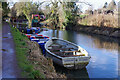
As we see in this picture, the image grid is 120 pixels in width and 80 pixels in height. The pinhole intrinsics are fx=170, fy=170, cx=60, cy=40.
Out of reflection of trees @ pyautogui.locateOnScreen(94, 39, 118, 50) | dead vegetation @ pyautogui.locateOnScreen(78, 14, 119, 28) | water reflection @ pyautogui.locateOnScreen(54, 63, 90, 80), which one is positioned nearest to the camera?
water reflection @ pyautogui.locateOnScreen(54, 63, 90, 80)

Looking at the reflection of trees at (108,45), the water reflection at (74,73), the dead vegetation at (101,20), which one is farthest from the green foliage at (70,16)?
the water reflection at (74,73)

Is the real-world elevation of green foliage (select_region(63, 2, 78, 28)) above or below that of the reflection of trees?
above

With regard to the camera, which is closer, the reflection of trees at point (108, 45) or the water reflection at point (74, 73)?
the water reflection at point (74, 73)

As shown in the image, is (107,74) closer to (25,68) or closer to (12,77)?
(25,68)

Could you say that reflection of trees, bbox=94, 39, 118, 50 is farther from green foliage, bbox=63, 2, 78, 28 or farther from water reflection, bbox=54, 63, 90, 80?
green foliage, bbox=63, 2, 78, 28

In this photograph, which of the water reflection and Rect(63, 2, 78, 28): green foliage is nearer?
the water reflection

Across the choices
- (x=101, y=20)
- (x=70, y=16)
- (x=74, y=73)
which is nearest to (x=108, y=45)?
(x=74, y=73)

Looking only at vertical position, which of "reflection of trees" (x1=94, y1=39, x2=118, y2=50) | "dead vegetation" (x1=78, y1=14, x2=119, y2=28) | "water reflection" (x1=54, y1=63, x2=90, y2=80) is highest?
"dead vegetation" (x1=78, y1=14, x2=119, y2=28)

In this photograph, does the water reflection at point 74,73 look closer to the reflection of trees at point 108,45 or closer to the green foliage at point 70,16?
the reflection of trees at point 108,45

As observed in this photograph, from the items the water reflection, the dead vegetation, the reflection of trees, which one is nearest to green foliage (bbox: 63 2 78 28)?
the dead vegetation

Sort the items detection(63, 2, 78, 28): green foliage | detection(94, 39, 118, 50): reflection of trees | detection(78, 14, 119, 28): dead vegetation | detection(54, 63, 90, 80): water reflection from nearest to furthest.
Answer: detection(54, 63, 90, 80): water reflection
detection(94, 39, 118, 50): reflection of trees
detection(78, 14, 119, 28): dead vegetation
detection(63, 2, 78, 28): green foliage

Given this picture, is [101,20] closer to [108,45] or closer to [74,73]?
[108,45]

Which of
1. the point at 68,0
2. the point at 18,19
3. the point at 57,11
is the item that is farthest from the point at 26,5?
the point at 18,19

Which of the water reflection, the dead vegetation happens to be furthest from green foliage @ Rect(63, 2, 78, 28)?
the water reflection
